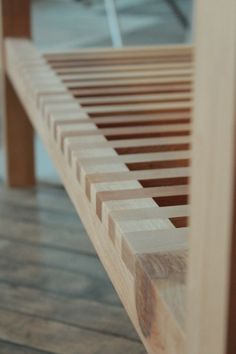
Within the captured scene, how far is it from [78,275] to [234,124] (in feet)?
3.41

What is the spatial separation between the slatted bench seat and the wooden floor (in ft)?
0.87

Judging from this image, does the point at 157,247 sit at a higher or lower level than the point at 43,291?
higher

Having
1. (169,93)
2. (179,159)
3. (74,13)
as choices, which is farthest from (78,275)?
(74,13)

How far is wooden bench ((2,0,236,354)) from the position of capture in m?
0.47

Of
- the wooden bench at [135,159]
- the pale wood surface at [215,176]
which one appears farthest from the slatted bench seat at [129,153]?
the pale wood surface at [215,176]

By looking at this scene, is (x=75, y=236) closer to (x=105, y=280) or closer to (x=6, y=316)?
(x=105, y=280)

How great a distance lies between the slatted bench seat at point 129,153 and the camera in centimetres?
65

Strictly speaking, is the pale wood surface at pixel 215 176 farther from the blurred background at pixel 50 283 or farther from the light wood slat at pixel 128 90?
the light wood slat at pixel 128 90

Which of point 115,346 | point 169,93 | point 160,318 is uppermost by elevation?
point 169,93

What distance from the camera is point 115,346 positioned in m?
1.19

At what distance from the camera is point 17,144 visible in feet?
6.21

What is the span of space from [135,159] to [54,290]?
1.40ft

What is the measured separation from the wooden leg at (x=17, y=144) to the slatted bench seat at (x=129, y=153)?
0.39 ft

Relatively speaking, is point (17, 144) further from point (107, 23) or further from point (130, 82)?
point (107, 23)
